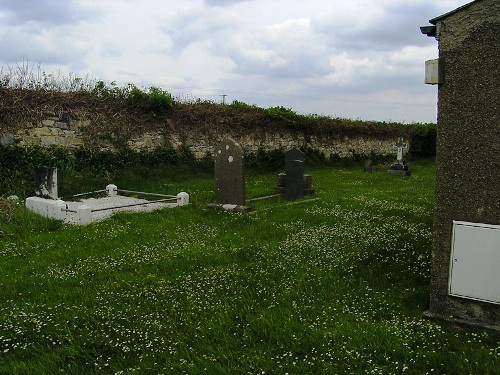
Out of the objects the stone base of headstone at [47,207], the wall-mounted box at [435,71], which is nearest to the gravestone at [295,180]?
the stone base of headstone at [47,207]

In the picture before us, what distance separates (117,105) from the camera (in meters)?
15.2

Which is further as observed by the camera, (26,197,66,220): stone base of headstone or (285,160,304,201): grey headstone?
(285,160,304,201): grey headstone

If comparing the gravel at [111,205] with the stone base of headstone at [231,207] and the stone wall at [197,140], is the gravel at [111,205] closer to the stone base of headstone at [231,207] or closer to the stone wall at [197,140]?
the stone base of headstone at [231,207]

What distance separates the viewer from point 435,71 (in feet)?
13.6

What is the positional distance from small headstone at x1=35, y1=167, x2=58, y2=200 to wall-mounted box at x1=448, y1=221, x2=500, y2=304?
8164mm

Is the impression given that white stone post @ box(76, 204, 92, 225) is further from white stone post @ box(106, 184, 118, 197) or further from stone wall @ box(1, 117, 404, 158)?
stone wall @ box(1, 117, 404, 158)

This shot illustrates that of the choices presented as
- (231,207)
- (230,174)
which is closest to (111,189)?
(230,174)

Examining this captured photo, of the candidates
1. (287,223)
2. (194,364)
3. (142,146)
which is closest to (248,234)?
(287,223)

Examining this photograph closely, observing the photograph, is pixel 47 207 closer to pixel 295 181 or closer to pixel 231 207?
pixel 231 207

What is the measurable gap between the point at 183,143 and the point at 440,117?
13208mm

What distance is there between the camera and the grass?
366cm

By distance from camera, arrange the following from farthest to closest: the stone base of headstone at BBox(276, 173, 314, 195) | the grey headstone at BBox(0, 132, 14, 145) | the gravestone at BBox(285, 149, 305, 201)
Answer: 1. the grey headstone at BBox(0, 132, 14, 145)
2. the stone base of headstone at BBox(276, 173, 314, 195)
3. the gravestone at BBox(285, 149, 305, 201)

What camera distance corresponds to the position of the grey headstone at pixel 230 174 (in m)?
10.2

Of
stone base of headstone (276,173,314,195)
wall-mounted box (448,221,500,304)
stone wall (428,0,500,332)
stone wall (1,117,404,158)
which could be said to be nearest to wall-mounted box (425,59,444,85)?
stone wall (428,0,500,332)
